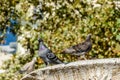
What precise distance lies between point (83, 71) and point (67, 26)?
145 inches

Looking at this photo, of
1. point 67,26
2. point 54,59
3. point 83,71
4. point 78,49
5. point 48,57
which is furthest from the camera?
point 67,26

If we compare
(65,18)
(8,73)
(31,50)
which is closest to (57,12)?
(65,18)

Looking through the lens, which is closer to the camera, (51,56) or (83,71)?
(83,71)

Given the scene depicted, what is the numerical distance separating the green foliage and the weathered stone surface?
2.99 meters

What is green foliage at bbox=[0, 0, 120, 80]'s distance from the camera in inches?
302

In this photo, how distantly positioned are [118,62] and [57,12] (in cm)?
419

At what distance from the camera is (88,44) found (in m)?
6.21

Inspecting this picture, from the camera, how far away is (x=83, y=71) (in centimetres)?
424

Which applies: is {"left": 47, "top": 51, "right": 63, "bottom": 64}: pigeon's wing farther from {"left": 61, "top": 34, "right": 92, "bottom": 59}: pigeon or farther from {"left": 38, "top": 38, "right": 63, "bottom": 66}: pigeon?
{"left": 61, "top": 34, "right": 92, "bottom": 59}: pigeon

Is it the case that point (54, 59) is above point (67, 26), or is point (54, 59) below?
below

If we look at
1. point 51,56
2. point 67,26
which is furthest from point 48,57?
point 67,26

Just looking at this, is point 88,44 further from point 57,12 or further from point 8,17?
point 8,17

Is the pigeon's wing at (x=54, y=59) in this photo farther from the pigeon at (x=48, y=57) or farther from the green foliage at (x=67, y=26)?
the green foliage at (x=67, y=26)

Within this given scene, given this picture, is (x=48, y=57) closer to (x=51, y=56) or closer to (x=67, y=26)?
(x=51, y=56)
